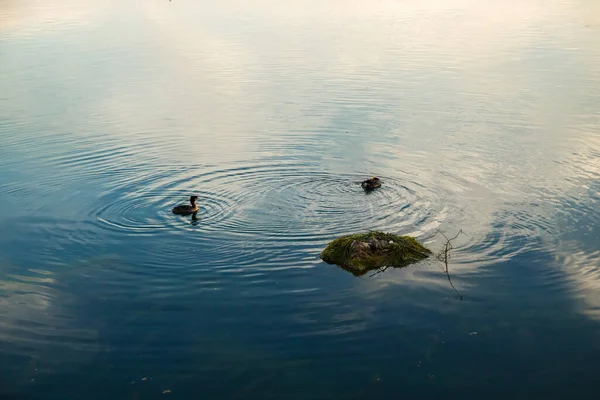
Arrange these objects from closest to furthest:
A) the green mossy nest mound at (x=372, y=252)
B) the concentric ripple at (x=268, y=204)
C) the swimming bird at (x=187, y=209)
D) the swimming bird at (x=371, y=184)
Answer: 1. the green mossy nest mound at (x=372, y=252)
2. the concentric ripple at (x=268, y=204)
3. the swimming bird at (x=187, y=209)
4. the swimming bird at (x=371, y=184)

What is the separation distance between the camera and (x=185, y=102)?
27.5 metres

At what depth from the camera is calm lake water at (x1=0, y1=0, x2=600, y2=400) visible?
37.3 feet

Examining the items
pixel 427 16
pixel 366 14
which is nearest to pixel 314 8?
pixel 366 14

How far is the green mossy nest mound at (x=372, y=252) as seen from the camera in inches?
564

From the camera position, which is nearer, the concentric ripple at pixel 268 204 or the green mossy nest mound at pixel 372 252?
the green mossy nest mound at pixel 372 252

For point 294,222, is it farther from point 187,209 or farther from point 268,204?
point 187,209

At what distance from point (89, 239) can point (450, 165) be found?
935 centimetres

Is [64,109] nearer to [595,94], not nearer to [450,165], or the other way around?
[450,165]

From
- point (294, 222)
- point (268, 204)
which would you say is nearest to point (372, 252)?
point (294, 222)

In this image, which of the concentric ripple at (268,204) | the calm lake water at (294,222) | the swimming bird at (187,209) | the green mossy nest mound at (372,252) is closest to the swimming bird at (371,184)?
the concentric ripple at (268,204)

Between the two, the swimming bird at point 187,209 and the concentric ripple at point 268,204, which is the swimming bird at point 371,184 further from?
the swimming bird at point 187,209

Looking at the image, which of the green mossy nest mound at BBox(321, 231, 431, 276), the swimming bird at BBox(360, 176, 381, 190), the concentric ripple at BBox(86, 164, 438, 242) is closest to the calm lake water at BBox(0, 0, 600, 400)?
the concentric ripple at BBox(86, 164, 438, 242)

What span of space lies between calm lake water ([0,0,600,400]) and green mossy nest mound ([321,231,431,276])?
0.26 m

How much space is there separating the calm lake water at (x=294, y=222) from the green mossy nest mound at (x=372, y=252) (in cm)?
26
